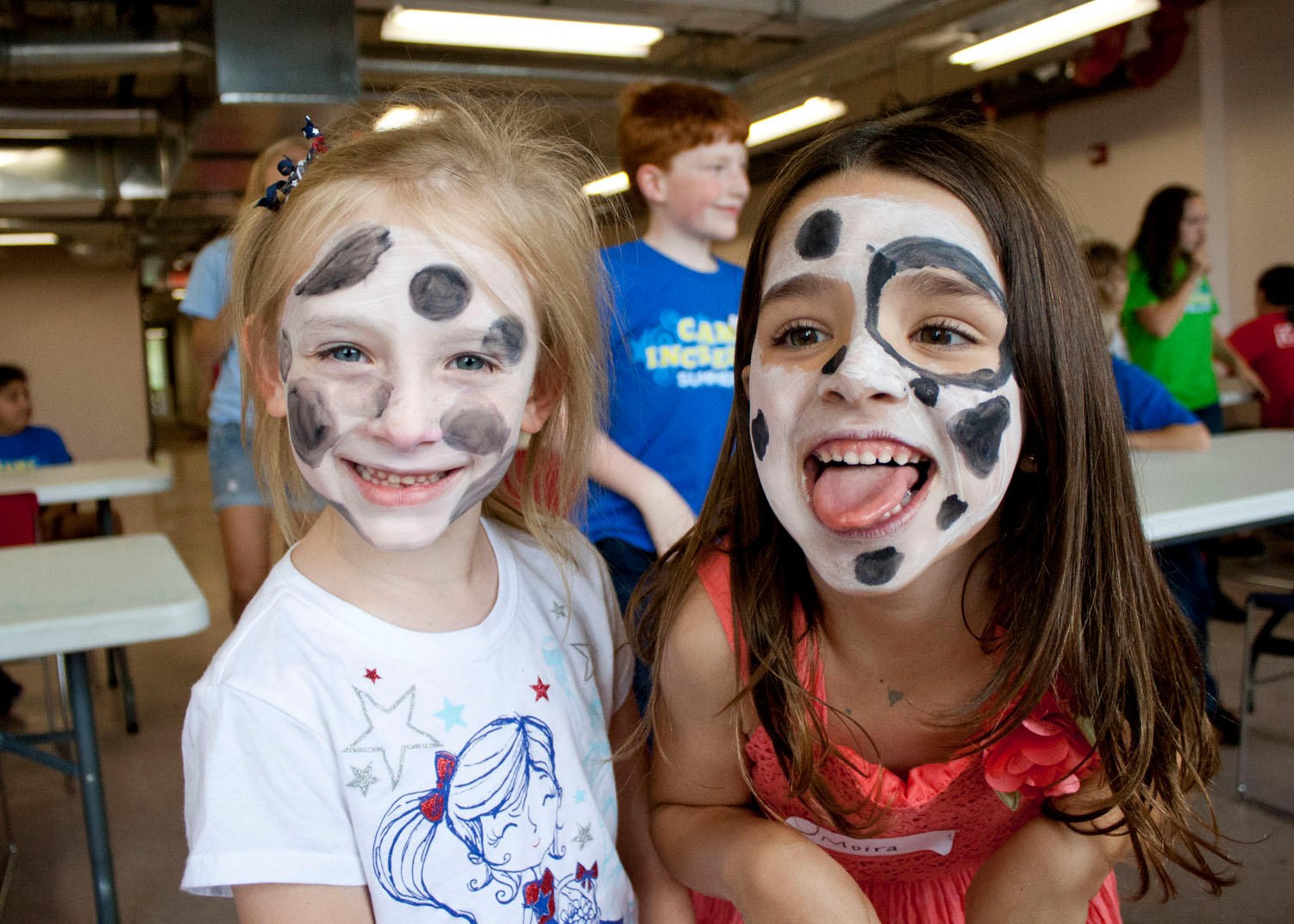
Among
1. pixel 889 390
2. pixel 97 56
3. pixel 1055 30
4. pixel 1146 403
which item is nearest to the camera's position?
pixel 889 390

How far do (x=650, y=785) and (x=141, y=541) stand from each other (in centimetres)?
127

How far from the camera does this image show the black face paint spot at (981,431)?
2.69 feet

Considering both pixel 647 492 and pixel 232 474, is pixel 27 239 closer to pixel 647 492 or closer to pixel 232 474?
pixel 232 474

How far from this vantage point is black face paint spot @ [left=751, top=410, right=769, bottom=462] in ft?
2.89

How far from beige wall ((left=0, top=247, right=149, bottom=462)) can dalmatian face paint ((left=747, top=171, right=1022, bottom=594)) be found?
12.1 meters

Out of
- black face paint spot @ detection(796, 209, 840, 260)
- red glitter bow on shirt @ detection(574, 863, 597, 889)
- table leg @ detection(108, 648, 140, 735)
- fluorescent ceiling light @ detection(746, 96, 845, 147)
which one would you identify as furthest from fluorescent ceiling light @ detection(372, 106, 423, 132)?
fluorescent ceiling light @ detection(746, 96, 845, 147)

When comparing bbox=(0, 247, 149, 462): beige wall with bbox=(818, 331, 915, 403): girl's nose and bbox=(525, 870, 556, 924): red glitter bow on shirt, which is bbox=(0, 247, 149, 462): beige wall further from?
bbox=(818, 331, 915, 403): girl's nose

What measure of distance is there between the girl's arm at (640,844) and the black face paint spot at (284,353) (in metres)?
0.50

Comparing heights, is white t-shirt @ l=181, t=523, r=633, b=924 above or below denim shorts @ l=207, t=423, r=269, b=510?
below

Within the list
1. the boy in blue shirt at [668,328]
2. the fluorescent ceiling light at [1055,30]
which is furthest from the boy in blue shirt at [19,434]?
the fluorescent ceiling light at [1055,30]

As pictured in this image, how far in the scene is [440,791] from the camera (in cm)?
90

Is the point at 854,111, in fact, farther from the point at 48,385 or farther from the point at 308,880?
the point at 48,385

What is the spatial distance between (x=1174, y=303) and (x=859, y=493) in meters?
3.21

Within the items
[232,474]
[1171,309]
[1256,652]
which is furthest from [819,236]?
[1171,309]
